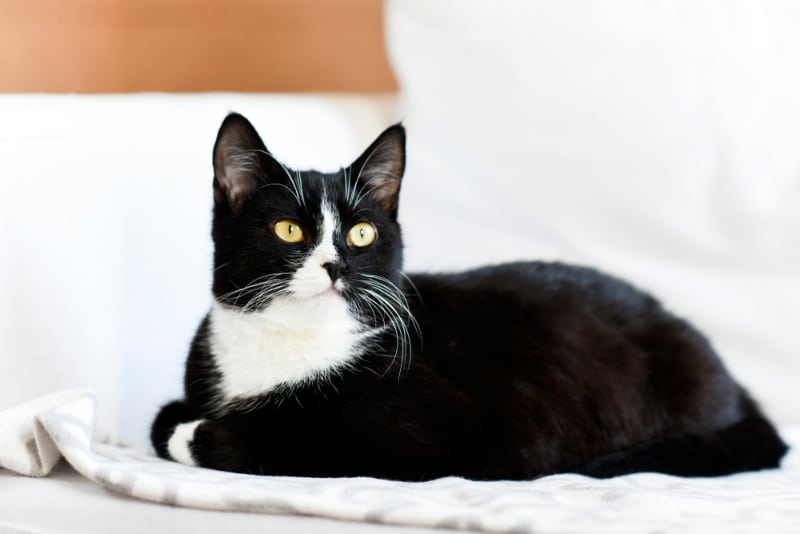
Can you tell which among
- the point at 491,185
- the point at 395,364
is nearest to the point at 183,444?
the point at 395,364

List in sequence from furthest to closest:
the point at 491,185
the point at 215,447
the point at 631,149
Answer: the point at 491,185
the point at 631,149
the point at 215,447

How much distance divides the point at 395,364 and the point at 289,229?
0.23 meters

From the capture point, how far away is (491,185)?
1918mm

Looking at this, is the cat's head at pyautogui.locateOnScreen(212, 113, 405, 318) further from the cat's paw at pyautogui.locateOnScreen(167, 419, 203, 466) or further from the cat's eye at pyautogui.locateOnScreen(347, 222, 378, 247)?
the cat's paw at pyautogui.locateOnScreen(167, 419, 203, 466)

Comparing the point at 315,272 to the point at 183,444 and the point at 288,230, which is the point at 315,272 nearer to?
the point at 288,230

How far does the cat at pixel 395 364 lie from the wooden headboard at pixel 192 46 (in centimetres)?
62

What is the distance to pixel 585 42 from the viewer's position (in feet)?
5.88

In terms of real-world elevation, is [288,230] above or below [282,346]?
above

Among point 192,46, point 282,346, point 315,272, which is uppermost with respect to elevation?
point 192,46

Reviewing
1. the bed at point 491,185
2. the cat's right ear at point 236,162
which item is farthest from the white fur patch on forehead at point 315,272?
the bed at point 491,185

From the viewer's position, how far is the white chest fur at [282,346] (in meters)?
1.21

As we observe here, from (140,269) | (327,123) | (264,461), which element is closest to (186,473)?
(264,461)

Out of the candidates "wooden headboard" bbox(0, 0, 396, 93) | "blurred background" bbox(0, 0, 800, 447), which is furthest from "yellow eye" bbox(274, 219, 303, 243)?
"wooden headboard" bbox(0, 0, 396, 93)

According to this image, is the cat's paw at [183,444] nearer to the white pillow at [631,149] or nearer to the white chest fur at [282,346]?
the white chest fur at [282,346]
